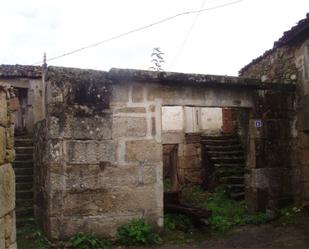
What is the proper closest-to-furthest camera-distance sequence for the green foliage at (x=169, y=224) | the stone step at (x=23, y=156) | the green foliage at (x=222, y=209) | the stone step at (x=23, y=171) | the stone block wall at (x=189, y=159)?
the green foliage at (x=169, y=224), the green foliage at (x=222, y=209), the stone step at (x=23, y=171), the stone step at (x=23, y=156), the stone block wall at (x=189, y=159)

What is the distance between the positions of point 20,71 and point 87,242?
8.62 metres

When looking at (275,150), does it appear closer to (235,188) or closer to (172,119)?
(235,188)

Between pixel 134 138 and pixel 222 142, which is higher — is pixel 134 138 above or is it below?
above

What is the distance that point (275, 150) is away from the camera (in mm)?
7992

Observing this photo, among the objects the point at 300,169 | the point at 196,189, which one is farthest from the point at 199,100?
Answer: the point at 196,189

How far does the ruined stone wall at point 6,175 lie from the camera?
3281mm

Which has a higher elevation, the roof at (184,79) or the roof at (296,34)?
the roof at (296,34)

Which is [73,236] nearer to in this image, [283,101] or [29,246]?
[29,246]

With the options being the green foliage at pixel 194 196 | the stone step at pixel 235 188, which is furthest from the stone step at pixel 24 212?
the stone step at pixel 235 188

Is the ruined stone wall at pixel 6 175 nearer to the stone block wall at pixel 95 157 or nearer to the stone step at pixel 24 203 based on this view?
the stone block wall at pixel 95 157

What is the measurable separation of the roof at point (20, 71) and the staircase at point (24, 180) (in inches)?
131

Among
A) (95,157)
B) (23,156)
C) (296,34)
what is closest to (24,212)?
(23,156)

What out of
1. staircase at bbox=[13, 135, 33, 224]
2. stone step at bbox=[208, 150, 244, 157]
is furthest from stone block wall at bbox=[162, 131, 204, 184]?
staircase at bbox=[13, 135, 33, 224]

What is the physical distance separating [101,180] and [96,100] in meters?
1.26
